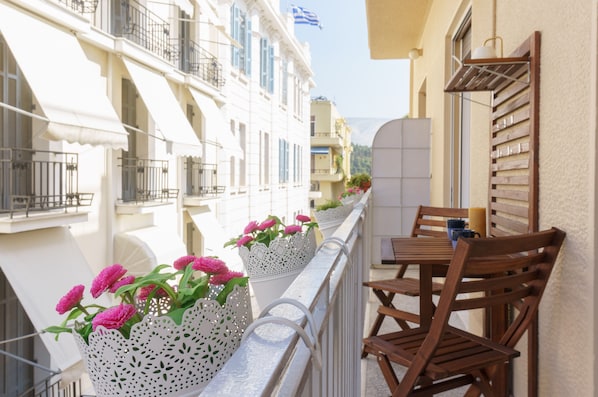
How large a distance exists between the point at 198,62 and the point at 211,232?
4045mm

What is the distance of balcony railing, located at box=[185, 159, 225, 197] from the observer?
539 inches

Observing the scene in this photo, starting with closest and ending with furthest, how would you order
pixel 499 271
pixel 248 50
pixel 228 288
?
1. pixel 228 288
2. pixel 499 271
3. pixel 248 50

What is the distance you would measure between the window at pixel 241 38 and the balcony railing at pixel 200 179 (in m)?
3.41

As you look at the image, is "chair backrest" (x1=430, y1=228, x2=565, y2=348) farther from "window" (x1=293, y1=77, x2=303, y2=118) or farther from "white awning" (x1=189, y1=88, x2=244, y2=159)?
"window" (x1=293, y1=77, x2=303, y2=118)

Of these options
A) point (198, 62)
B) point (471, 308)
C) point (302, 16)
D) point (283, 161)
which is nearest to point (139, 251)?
point (198, 62)

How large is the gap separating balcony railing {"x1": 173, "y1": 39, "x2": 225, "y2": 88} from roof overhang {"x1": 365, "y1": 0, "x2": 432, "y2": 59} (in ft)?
15.2

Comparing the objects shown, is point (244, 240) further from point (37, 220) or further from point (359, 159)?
point (359, 159)

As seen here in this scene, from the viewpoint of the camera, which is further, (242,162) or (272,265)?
(242,162)

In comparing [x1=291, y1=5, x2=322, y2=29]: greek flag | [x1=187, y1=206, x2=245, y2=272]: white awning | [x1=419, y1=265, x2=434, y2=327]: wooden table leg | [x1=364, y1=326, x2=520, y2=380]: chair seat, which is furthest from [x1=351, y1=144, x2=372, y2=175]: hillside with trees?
[x1=364, y1=326, x2=520, y2=380]: chair seat

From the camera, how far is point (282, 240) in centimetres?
219

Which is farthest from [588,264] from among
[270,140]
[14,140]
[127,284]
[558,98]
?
[270,140]

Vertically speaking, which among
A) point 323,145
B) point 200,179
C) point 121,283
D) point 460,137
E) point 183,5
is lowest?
point 121,283

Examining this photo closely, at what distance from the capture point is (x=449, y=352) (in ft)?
6.95

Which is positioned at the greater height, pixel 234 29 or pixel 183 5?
pixel 234 29
